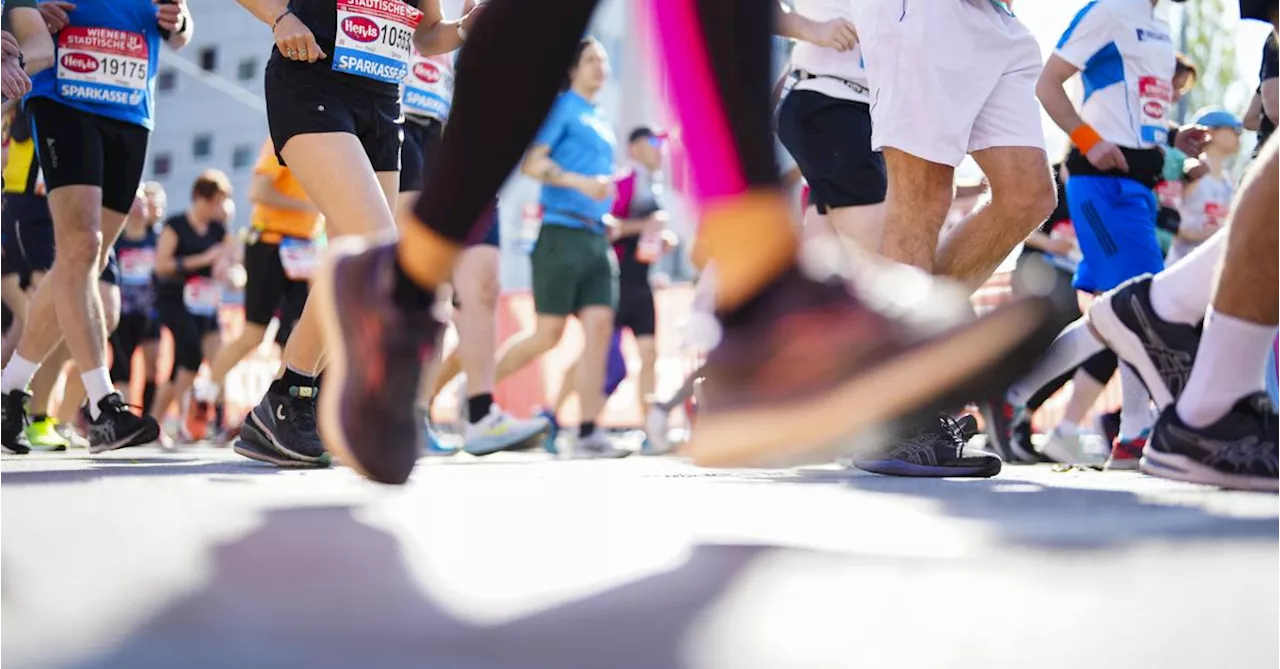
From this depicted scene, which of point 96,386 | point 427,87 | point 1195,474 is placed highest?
point 427,87

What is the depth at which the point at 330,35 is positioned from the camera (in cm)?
347

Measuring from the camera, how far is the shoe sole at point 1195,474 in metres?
2.00

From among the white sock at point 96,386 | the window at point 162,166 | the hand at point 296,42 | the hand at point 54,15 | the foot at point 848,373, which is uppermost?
the hand at point 54,15

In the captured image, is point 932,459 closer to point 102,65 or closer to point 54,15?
point 102,65

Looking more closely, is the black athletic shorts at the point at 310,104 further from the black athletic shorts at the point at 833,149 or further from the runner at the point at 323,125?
the black athletic shorts at the point at 833,149

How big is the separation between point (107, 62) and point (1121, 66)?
12.2ft

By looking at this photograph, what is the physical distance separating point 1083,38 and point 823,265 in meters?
3.50

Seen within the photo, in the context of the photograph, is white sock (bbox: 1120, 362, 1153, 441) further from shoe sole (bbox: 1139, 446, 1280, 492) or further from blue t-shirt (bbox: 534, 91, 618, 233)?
blue t-shirt (bbox: 534, 91, 618, 233)

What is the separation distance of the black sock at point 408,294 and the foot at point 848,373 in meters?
0.39

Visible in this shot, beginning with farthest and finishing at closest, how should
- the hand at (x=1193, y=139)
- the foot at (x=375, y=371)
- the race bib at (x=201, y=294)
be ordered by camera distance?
the race bib at (x=201, y=294) → the hand at (x=1193, y=139) → the foot at (x=375, y=371)

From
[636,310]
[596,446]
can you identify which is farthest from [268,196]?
[636,310]

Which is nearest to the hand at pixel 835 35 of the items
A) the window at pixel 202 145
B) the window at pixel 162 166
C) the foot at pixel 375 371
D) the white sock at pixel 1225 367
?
→ the white sock at pixel 1225 367

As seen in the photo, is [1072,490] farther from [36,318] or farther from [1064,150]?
[36,318]

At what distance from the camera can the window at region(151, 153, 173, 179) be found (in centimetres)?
4028
